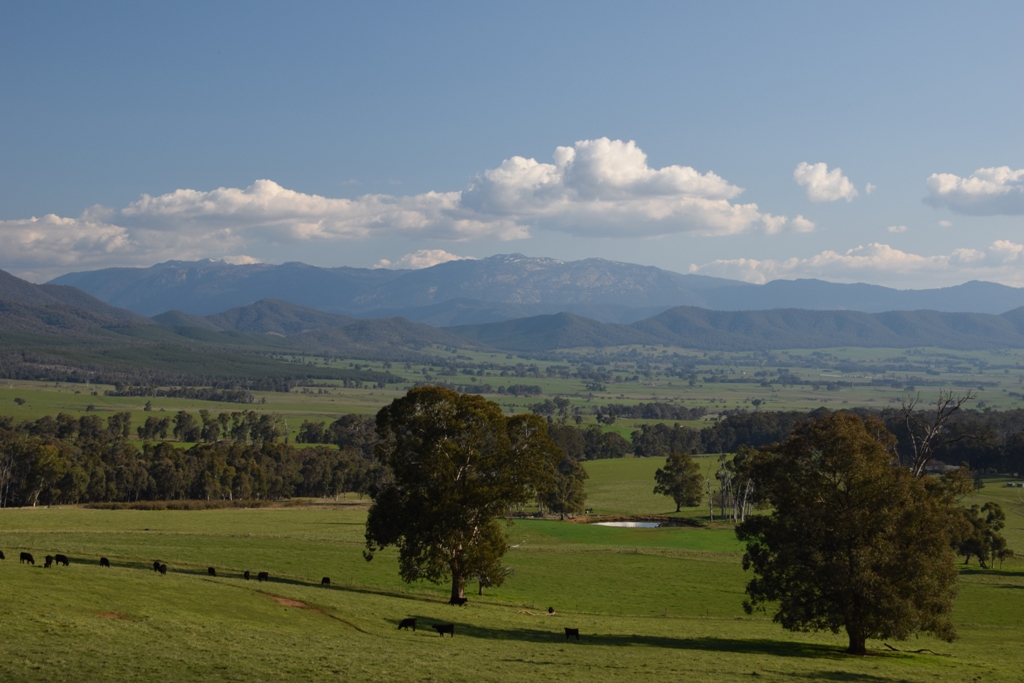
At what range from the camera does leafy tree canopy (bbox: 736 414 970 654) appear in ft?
115

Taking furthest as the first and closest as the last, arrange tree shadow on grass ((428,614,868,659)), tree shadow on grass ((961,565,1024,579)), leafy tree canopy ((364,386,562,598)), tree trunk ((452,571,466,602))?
1. tree shadow on grass ((961,565,1024,579))
2. tree trunk ((452,571,466,602))
3. leafy tree canopy ((364,386,562,598))
4. tree shadow on grass ((428,614,868,659))

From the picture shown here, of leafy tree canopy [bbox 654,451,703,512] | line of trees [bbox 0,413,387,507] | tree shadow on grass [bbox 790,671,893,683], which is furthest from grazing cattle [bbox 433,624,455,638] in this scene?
leafy tree canopy [bbox 654,451,703,512]

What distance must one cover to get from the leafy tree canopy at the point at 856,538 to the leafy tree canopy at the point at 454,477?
13746 millimetres

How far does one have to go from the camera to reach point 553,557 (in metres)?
67.5

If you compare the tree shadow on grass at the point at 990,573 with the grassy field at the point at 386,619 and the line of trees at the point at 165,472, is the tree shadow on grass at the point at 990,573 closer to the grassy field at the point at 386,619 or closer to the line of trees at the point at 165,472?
the grassy field at the point at 386,619

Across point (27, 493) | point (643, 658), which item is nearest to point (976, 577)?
point (643, 658)

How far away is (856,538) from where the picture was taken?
3591 cm

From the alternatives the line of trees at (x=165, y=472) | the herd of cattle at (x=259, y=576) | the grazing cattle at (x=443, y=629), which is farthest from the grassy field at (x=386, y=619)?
the line of trees at (x=165, y=472)

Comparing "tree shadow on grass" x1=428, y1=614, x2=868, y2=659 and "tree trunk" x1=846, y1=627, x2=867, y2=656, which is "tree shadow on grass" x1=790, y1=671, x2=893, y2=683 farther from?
"tree trunk" x1=846, y1=627, x2=867, y2=656

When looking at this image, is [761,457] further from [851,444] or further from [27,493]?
[27,493]

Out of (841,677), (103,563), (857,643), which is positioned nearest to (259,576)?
(103,563)

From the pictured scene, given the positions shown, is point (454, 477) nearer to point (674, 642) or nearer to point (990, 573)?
point (674, 642)

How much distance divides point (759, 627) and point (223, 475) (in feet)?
295

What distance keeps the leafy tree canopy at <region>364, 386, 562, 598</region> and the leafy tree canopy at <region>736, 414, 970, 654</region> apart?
13.7 metres
